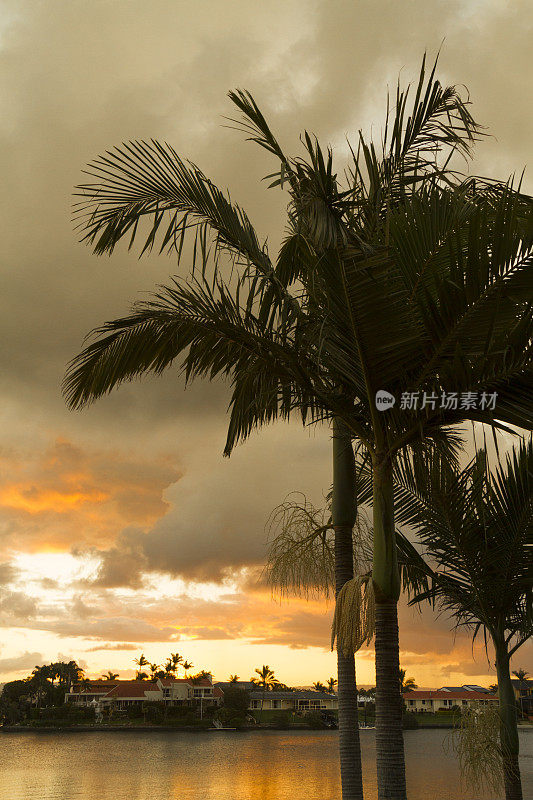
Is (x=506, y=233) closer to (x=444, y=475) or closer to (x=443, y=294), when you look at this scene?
(x=443, y=294)

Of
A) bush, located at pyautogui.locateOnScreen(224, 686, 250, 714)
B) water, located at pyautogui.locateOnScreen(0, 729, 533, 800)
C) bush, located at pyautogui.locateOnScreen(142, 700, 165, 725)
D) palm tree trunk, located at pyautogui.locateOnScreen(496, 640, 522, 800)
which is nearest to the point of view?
palm tree trunk, located at pyautogui.locateOnScreen(496, 640, 522, 800)

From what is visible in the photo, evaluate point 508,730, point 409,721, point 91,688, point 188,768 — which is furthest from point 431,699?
point 508,730

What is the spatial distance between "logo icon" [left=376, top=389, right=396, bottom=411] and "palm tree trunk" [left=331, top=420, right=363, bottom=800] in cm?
159

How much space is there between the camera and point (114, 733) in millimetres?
94125

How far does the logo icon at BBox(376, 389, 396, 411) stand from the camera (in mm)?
5250

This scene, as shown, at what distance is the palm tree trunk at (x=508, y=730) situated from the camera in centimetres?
812

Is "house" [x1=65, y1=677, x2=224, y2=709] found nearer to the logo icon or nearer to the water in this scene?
the water

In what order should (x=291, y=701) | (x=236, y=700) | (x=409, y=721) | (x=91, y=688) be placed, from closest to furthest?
(x=91, y=688), (x=236, y=700), (x=409, y=721), (x=291, y=701)

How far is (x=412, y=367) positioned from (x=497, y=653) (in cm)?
460

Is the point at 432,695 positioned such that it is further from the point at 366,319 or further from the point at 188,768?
the point at 366,319

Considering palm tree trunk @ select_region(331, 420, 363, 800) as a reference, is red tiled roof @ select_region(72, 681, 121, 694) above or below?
below

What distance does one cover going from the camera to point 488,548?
775 cm

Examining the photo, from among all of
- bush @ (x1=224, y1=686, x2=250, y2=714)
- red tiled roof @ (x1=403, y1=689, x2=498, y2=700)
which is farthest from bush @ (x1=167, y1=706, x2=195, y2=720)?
red tiled roof @ (x1=403, y1=689, x2=498, y2=700)

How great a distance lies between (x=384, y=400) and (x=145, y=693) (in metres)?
96.7
